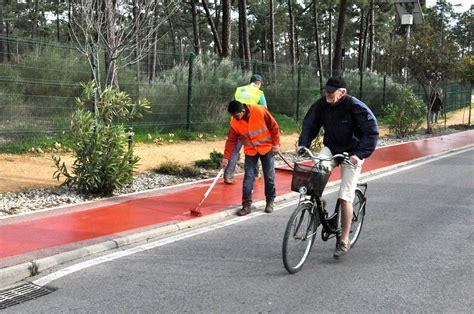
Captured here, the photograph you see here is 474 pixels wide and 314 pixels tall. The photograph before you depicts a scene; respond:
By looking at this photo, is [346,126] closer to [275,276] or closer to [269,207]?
[275,276]

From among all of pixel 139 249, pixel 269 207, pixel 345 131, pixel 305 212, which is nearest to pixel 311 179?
pixel 305 212

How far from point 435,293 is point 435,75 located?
17857 mm

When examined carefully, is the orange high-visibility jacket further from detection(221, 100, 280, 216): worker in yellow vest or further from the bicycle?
the bicycle

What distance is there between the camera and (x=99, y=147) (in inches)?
314

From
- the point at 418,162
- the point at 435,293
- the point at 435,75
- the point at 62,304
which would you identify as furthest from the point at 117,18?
the point at 435,75

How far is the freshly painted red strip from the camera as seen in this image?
5863mm

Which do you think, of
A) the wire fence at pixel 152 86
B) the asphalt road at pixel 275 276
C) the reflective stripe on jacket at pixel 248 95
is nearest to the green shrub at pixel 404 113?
the wire fence at pixel 152 86

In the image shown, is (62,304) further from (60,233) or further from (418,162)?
(418,162)

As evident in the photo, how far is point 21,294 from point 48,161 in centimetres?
667

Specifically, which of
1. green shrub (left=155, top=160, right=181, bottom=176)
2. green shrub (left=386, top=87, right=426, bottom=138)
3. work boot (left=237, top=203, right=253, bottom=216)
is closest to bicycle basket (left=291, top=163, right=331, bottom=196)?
work boot (left=237, top=203, right=253, bottom=216)

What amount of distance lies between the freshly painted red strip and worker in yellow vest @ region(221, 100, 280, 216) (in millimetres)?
741

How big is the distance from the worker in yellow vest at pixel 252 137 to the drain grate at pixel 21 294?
10.6ft

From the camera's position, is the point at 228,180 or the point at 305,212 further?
the point at 228,180

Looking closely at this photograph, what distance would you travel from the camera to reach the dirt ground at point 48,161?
8.90 metres
